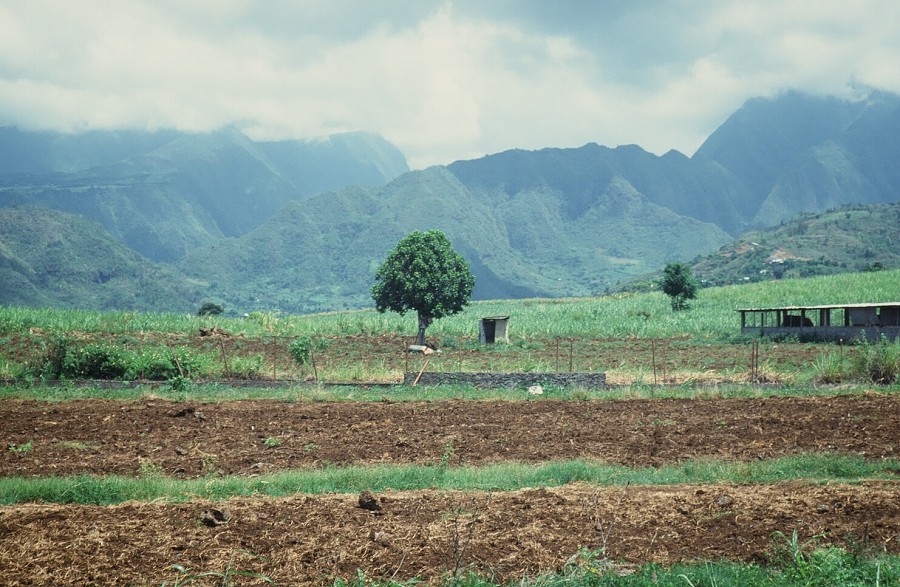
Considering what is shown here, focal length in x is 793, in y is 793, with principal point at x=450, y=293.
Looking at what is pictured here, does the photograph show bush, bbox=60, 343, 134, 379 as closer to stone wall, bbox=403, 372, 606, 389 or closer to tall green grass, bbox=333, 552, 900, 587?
stone wall, bbox=403, 372, 606, 389

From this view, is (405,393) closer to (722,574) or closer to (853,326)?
(722,574)

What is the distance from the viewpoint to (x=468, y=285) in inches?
1923

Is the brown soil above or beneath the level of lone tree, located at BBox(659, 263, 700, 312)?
beneath

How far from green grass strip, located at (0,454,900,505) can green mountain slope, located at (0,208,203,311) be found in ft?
479

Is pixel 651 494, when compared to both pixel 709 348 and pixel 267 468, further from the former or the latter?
pixel 709 348

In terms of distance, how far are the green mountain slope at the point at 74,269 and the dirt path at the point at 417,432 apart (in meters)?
140

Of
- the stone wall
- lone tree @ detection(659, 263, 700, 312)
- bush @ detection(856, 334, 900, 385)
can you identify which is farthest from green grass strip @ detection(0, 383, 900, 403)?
lone tree @ detection(659, 263, 700, 312)

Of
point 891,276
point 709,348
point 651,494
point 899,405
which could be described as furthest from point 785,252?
point 651,494

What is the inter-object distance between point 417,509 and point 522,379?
15134 mm

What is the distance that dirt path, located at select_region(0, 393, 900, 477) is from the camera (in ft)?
46.1

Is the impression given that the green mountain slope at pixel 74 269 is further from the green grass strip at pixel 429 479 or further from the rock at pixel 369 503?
the rock at pixel 369 503

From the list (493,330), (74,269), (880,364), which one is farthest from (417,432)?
(74,269)

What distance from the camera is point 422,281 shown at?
46.2m

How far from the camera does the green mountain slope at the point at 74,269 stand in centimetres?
15000
